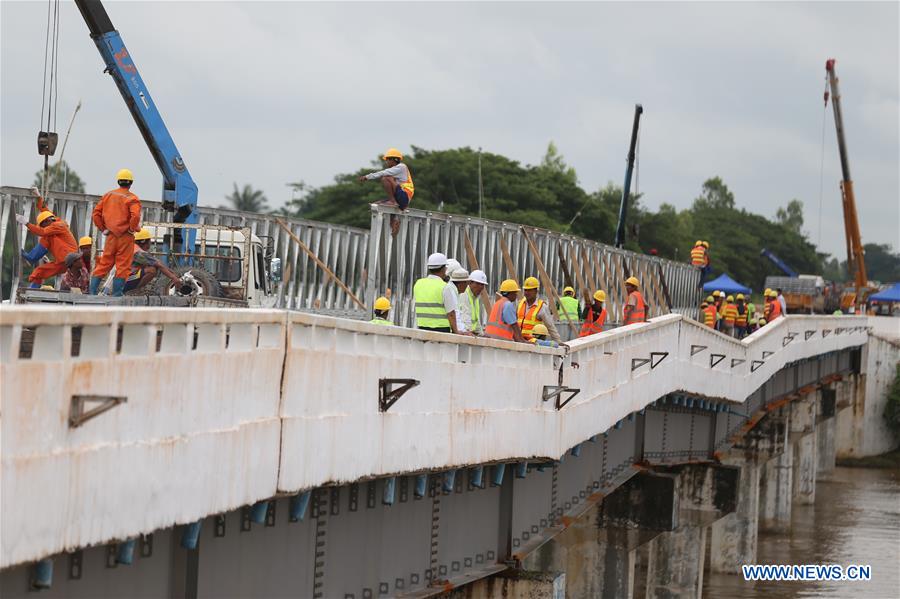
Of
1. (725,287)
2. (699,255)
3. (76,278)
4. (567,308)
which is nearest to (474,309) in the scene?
(76,278)

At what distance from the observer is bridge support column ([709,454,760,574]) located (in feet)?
168

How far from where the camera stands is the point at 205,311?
8977 mm

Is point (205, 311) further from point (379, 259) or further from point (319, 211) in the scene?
point (319, 211)

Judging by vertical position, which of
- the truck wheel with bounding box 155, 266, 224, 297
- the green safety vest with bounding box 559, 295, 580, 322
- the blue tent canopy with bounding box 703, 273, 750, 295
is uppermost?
the blue tent canopy with bounding box 703, 273, 750, 295

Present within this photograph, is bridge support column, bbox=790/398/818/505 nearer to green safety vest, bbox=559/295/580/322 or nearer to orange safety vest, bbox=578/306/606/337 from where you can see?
green safety vest, bbox=559/295/580/322

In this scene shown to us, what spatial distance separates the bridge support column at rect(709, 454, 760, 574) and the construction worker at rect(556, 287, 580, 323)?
22896 millimetres

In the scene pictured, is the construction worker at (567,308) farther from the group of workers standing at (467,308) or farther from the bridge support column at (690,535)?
the group of workers standing at (467,308)

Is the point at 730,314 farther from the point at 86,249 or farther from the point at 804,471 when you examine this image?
the point at 86,249

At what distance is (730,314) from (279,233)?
17507mm

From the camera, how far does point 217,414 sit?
30.5ft

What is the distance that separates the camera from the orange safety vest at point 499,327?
17.6 meters

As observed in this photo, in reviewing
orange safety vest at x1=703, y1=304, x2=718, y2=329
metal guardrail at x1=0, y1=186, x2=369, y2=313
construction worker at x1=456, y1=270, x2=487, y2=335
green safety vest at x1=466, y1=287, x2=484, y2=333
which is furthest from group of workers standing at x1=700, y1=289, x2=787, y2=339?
construction worker at x1=456, y1=270, x2=487, y2=335

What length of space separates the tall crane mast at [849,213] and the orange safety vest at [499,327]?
86.9m

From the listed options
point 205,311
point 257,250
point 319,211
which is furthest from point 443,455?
point 319,211
